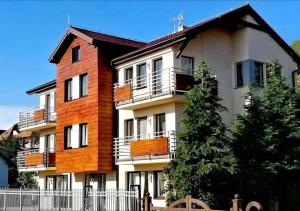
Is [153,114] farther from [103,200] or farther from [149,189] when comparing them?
[103,200]

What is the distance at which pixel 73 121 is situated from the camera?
3058cm

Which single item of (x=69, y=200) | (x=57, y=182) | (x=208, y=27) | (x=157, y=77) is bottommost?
(x=69, y=200)

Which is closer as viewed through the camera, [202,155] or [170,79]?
[202,155]

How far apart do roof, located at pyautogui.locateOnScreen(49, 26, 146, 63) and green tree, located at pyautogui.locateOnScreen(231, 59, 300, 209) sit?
33.8ft

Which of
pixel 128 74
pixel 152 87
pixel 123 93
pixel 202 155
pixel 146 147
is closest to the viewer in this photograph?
pixel 202 155

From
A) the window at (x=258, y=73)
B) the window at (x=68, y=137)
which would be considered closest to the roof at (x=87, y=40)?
the window at (x=68, y=137)

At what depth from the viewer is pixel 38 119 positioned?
35.2 m

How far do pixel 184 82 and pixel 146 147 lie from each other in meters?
3.88

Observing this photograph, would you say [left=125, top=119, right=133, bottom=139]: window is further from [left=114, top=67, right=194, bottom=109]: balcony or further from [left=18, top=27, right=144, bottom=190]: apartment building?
[left=114, top=67, right=194, bottom=109]: balcony

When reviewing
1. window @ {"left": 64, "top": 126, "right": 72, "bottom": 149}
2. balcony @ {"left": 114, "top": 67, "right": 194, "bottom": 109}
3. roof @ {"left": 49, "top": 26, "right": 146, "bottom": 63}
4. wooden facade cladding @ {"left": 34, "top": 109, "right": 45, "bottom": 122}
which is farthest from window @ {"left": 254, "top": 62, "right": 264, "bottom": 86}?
wooden facade cladding @ {"left": 34, "top": 109, "right": 45, "bottom": 122}

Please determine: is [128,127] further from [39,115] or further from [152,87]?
[39,115]

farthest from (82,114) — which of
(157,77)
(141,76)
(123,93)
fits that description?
(157,77)

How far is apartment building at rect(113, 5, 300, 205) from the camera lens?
24.6 meters

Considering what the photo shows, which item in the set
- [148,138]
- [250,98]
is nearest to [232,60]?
[250,98]
